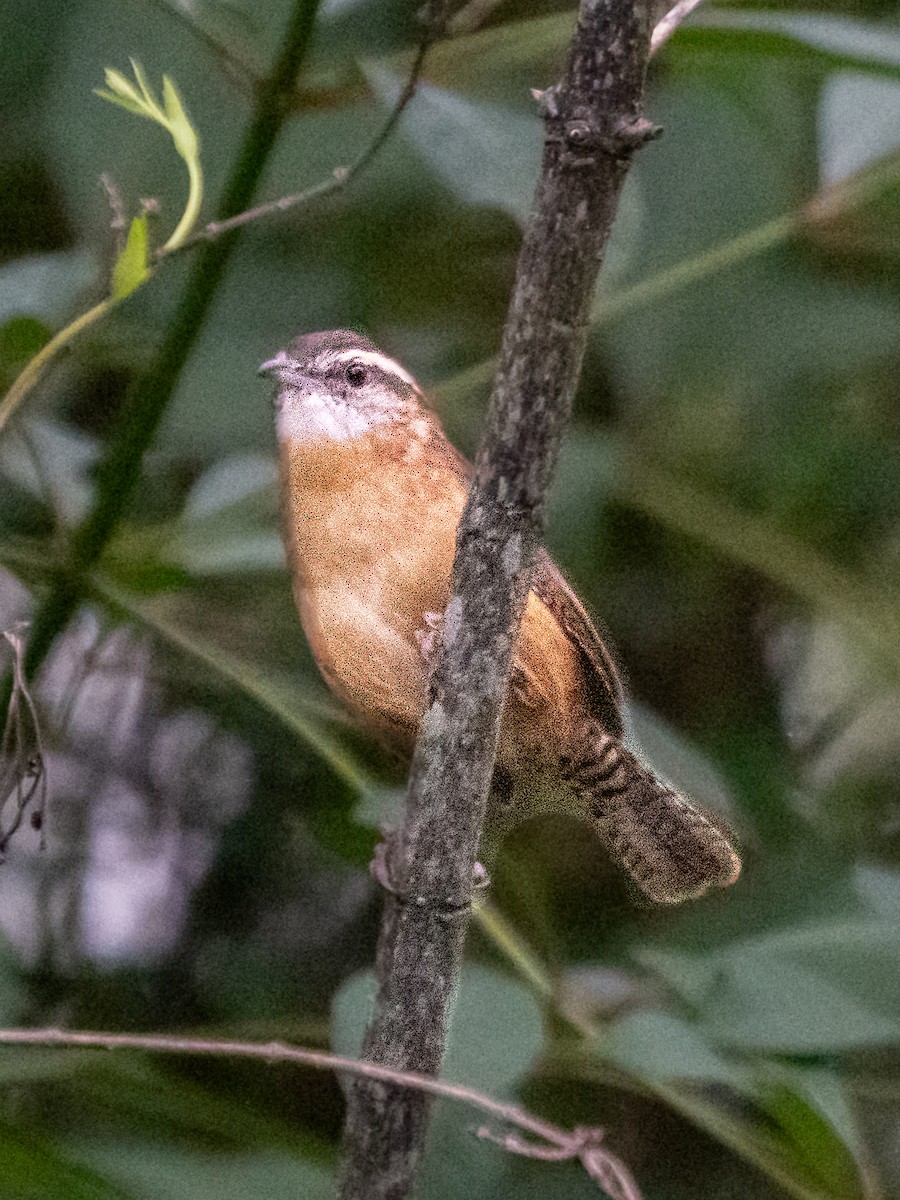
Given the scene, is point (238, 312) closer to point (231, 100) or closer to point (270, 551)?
point (231, 100)

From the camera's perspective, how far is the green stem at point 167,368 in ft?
6.73

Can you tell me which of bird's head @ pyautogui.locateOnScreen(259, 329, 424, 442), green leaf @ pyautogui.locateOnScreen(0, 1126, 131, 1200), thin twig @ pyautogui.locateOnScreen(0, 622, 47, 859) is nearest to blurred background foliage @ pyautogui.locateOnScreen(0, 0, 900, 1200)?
green leaf @ pyautogui.locateOnScreen(0, 1126, 131, 1200)

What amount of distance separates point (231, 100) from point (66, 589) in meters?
0.96

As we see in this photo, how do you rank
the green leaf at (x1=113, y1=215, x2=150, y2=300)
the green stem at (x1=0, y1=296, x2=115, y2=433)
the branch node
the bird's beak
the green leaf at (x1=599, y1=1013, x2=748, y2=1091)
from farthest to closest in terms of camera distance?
the bird's beak < the green stem at (x1=0, y1=296, x2=115, y2=433) < the green leaf at (x1=599, y1=1013, x2=748, y2=1091) < the green leaf at (x1=113, y1=215, x2=150, y2=300) < the branch node

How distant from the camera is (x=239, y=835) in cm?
292

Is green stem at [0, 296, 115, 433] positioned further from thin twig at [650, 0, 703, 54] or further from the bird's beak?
thin twig at [650, 0, 703, 54]

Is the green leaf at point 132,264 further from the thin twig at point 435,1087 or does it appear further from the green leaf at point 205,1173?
the green leaf at point 205,1173

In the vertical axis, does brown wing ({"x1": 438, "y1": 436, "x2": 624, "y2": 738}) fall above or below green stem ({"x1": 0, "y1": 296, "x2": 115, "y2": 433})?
above

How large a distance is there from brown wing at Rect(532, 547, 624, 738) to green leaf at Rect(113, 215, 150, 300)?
78cm

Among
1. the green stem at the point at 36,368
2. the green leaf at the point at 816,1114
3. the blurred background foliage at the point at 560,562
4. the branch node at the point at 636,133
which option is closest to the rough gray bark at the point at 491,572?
the branch node at the point at 636,133

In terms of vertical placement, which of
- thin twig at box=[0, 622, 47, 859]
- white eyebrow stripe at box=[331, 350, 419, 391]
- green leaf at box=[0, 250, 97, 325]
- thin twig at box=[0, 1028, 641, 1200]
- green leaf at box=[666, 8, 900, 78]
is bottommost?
thin twig at box=[0, 1028, 641, 1200]

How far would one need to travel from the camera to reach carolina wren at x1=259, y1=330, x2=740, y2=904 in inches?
79.1

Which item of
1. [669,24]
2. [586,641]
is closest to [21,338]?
[586,641]

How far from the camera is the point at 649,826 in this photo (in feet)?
7.54
